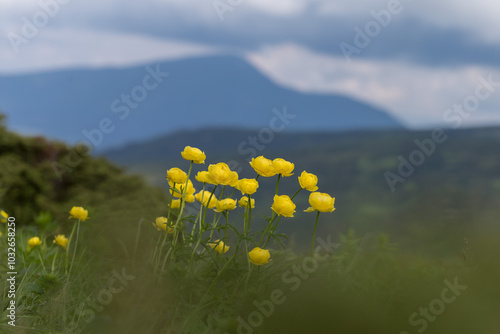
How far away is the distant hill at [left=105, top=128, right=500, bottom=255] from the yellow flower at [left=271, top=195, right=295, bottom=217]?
16 cm

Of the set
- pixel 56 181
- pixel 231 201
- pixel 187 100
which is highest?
pixel 231 201

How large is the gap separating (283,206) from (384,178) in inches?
83.9

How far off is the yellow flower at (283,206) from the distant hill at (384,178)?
0.54ft

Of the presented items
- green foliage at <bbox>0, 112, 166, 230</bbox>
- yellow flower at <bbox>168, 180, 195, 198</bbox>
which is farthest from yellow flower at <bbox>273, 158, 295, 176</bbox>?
green foliage at <bbox>0, 112, 166, 230</bbox>

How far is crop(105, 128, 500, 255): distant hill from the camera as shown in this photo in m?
1.70

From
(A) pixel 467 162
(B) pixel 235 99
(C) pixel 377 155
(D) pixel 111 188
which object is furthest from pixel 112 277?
(B) pixel 235 99

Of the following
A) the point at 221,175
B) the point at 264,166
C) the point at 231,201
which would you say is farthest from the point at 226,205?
Answer: the point at 264,166

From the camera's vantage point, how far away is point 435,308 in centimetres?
169

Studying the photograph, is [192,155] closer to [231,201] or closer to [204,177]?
[204,177]

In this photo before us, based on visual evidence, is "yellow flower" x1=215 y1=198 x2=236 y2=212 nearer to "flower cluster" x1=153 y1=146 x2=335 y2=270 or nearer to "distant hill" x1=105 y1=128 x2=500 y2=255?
"flower cluster" x1=153 y1=146 x2=335 y2=270

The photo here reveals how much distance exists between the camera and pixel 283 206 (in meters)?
2.34

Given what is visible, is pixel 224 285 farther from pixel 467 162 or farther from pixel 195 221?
pixel 467 162

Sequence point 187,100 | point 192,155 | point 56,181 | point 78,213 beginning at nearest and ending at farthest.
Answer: point 192,155
point 78,213
point 56,181
point 187,100

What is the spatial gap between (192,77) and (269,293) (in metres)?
181
